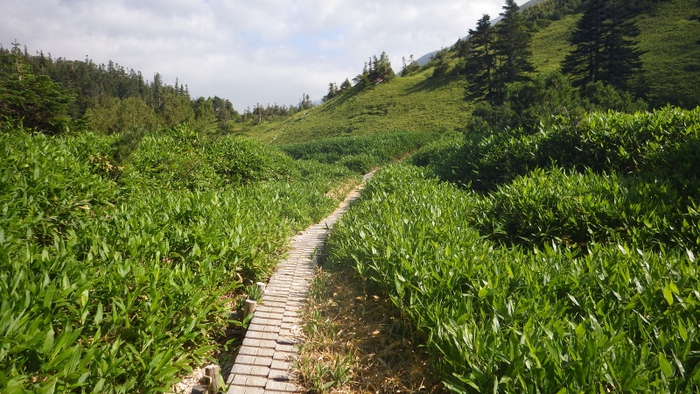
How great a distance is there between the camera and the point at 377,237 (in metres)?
5.57

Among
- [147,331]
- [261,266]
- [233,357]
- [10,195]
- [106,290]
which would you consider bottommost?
[233,357]

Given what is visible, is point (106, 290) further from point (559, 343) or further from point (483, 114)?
point (483, 114)

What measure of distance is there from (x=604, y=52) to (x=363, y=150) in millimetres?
22033

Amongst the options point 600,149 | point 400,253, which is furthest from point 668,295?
point 600,149

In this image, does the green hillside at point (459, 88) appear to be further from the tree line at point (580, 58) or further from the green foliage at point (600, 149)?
the green foliage at point (600, 149)

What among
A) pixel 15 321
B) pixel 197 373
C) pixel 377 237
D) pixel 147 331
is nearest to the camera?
pixel 15 321

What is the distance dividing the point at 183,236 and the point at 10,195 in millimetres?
2066

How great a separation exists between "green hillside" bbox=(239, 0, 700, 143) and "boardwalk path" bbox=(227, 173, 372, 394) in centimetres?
2826

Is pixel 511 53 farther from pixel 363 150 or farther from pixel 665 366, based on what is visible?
pixel 665 366

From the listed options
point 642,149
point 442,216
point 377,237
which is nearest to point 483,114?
point 642,149

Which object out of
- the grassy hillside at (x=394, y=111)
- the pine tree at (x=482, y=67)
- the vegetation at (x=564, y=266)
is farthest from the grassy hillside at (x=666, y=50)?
the vegetation at (x=564, y=266)

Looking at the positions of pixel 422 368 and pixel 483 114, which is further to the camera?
pixel 483 114

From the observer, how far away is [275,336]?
13.9ft

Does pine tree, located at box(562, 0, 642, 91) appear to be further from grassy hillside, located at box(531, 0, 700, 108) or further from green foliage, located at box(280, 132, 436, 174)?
green foliage, located at box(280, 132, 436, 174)
